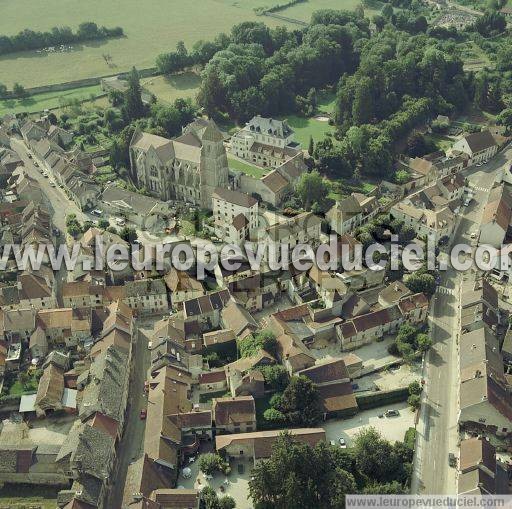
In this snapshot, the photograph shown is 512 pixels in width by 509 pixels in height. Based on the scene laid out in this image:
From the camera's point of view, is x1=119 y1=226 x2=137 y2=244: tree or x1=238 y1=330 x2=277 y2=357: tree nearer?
x1=238 y1=330 x2=277 y2=357: tree

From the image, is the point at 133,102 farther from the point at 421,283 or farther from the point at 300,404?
the point at 300,404

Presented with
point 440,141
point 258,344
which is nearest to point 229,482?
point 258,344

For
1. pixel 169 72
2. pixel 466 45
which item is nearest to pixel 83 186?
pixel 169 72

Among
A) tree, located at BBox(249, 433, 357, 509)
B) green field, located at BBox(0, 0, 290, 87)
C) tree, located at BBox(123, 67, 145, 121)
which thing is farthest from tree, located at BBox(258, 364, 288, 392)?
green field, located at BBox(0, 0, 290, 87)

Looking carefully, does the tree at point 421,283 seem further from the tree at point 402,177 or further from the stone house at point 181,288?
the tree at point 402,177

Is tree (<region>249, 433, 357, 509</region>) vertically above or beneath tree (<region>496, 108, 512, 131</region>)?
beneath

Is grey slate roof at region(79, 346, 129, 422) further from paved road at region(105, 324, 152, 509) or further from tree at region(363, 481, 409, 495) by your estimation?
tree at region(363, 481, 409, 495)

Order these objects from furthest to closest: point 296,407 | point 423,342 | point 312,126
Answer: point 312,126
point 423,342
point 296,407
